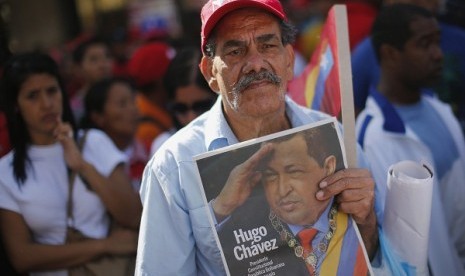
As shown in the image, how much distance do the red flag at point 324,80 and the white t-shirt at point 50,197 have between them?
1.05 meters

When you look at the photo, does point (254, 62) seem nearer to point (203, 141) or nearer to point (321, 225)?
point (203, 141)

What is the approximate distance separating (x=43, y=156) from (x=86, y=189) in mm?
286

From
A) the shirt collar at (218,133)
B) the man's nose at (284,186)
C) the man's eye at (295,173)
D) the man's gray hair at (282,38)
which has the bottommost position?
the man's nose at (284,186)

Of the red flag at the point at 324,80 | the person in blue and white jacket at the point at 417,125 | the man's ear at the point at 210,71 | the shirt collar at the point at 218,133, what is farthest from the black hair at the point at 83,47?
the shirt collar at the point at 218,133

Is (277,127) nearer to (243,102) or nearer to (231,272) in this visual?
(243,102)

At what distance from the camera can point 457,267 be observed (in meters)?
3.28

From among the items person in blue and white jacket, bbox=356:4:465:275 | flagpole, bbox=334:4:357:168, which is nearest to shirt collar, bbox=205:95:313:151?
flagpole, bbox=334:4:357:168

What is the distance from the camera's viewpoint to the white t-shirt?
3.30 meters

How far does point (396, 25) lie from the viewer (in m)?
3.94

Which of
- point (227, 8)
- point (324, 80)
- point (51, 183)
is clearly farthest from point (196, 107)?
point (227, 8)

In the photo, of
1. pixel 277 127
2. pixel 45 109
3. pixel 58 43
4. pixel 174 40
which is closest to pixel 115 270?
pixel 45 109

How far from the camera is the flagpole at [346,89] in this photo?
2.38m

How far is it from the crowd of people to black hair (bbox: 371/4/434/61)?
A: 0.01 meters

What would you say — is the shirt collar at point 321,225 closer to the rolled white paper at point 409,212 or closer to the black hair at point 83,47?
the rolled white paper at point 409,212
